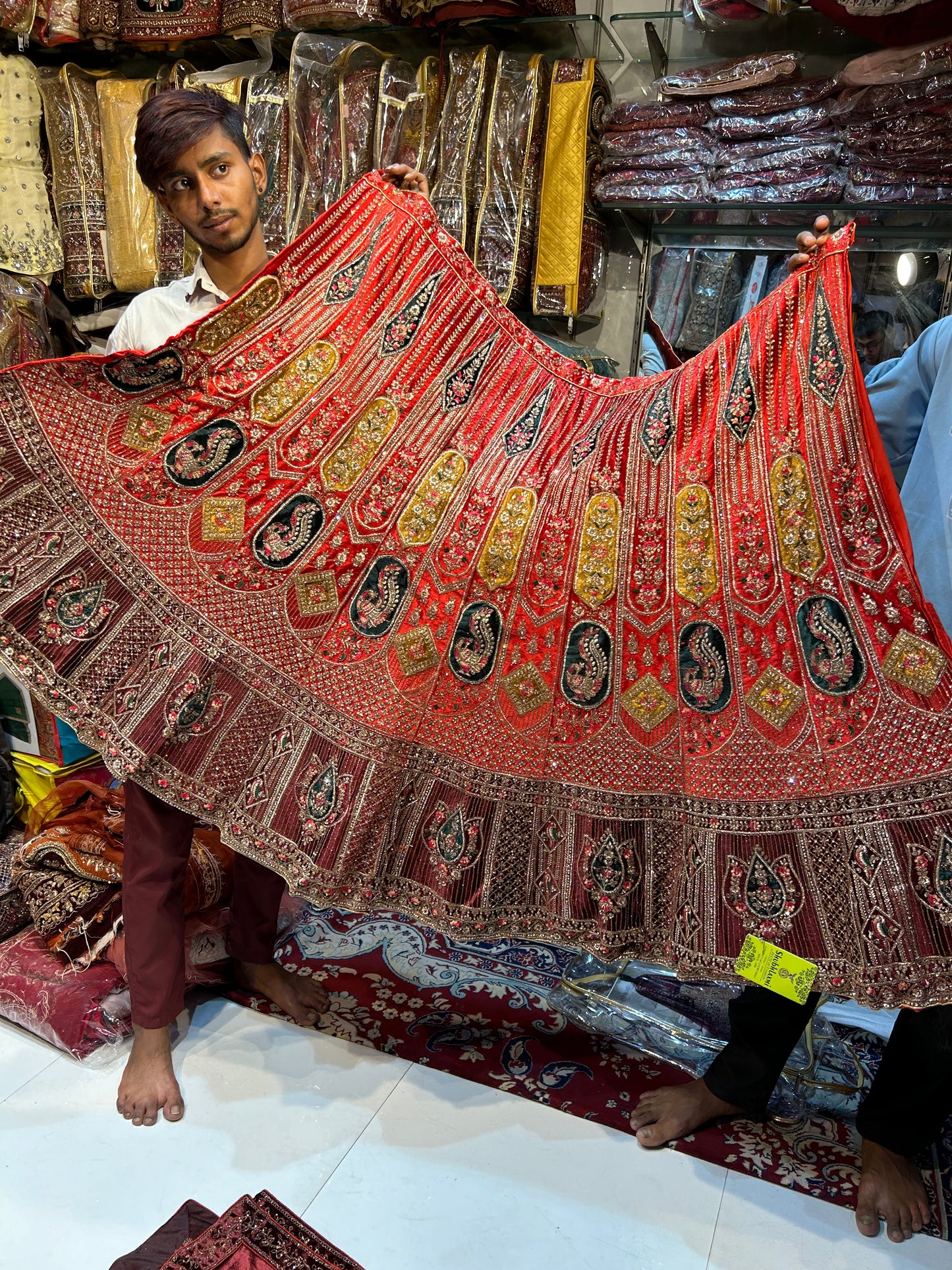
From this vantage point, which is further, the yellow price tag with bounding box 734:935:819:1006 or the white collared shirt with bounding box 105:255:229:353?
the white collared shirt with bounding box 105:255:229:353

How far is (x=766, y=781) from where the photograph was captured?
4.75 ft

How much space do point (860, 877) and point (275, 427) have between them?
117 cm

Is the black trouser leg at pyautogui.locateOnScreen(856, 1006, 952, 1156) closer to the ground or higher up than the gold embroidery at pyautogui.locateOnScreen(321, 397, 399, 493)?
closer to the ground

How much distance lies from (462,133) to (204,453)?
54.0 inches

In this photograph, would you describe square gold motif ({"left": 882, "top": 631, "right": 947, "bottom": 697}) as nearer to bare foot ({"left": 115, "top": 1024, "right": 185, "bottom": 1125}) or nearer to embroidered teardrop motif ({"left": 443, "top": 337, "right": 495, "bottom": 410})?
embroidered teardrop motif ({"left": 443, "top": 337, "right": 495, "bottom": 410})

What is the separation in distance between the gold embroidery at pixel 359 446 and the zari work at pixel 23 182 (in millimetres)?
1884

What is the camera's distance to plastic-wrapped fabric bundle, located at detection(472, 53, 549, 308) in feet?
7.97

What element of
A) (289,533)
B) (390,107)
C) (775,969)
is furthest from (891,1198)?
(390,107)

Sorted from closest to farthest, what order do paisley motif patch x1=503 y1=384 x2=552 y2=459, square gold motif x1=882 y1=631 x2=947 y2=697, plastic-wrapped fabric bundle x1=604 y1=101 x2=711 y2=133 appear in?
square gold motif x1=882 y1=631 x2=947 y2=697 < paisley motif patch x1=503 y1=384 x2=552 y2=459 < plastic-wrapped fabric bundle x1=604 y1=101 x2=711 y2=133

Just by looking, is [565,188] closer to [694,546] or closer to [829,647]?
[694,546]

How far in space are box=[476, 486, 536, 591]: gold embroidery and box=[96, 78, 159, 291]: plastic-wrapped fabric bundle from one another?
186 cm

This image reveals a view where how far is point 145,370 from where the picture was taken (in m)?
1.61

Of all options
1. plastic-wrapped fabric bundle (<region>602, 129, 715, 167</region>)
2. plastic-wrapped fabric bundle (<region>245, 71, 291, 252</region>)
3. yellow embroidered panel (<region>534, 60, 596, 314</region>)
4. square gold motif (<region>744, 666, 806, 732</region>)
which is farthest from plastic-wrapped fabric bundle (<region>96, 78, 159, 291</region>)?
square gold motif (<region>744, 666, 806, 732</region>)

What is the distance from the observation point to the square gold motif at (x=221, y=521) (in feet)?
5.33
